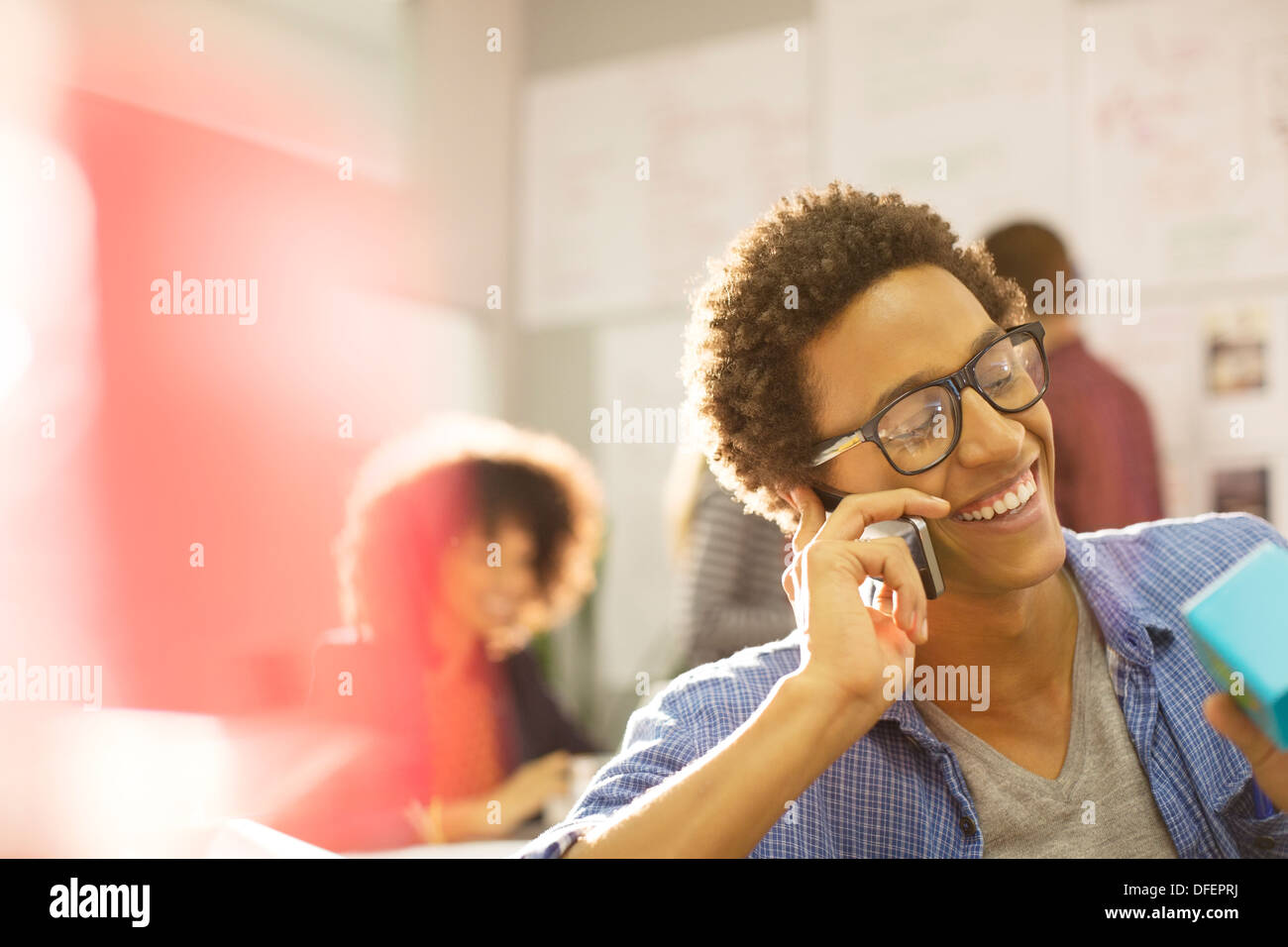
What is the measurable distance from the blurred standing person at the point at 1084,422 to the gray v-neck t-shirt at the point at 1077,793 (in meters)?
1.28

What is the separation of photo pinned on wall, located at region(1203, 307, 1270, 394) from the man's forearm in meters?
2.39

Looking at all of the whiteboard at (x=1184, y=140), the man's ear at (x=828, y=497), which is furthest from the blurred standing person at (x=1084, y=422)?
the man's ear at (x=828, y=497)

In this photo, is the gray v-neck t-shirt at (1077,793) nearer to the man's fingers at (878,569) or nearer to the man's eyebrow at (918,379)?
the man's fingers at (878,569)

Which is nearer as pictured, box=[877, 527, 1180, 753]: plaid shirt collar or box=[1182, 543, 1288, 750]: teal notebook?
box=[1182, 543, 1288, 750]: teal notebook

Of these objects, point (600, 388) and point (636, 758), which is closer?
point (636, 758)

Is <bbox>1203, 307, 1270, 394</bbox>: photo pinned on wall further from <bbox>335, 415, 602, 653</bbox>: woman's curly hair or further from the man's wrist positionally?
the man's wrist

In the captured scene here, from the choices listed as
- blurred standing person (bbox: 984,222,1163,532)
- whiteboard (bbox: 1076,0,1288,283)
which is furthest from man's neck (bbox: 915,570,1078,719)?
whiteboard (bbox: 1076,0,1288,283)

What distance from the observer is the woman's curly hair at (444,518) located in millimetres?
2441

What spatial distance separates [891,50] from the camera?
3514 mm

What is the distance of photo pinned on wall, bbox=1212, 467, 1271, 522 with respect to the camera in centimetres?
293

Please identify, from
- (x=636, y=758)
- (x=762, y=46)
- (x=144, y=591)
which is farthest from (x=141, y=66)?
(x=636, y=758)

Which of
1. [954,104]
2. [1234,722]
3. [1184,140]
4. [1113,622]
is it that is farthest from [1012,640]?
[954,104]

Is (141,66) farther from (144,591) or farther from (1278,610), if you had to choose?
(1278,610)
